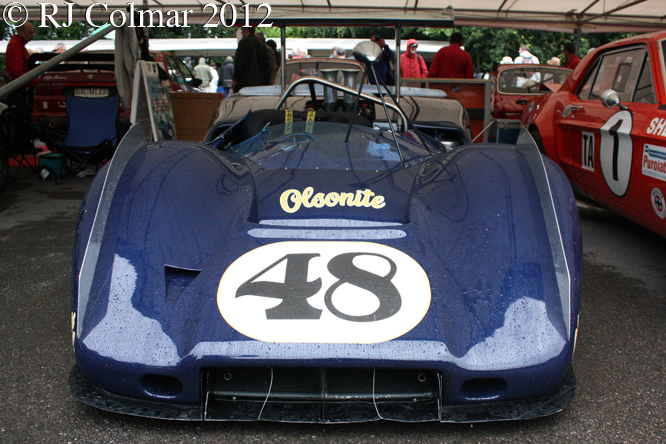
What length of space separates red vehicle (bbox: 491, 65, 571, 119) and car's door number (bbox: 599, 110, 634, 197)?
514 centimetres

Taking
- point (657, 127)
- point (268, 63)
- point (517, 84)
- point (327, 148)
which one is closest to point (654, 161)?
point (657, 127)

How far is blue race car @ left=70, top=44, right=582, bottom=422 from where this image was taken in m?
1.52

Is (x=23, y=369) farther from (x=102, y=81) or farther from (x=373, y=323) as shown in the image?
(x=102, y=81)

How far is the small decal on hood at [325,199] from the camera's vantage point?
6.66ft

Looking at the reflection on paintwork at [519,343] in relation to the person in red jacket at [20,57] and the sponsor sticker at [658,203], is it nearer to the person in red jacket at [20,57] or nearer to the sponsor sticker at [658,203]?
the sponsor sticker at [658,203]

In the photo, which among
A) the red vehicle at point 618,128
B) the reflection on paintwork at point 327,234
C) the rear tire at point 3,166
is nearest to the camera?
the reflection on paintwork at point 327,234

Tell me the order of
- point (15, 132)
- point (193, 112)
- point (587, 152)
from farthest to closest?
point (193, 112), point (15, 132), point (587, 152)

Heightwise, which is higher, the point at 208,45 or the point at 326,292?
the point at 208,45

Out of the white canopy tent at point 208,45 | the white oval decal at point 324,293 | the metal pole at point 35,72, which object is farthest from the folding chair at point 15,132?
the white canopy tent at point 208,45

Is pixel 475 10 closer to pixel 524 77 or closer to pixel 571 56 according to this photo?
pixel 524 77

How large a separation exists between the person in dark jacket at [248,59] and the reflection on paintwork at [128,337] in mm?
5573

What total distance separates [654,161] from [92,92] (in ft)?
20.1

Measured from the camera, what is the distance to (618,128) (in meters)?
3.34

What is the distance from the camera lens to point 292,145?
8.54ft
